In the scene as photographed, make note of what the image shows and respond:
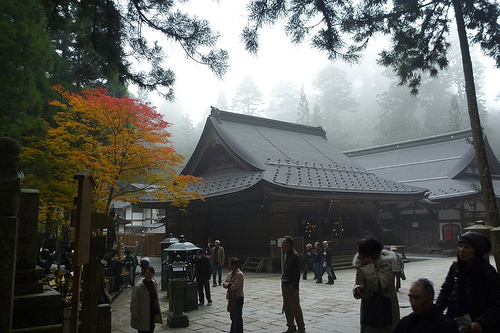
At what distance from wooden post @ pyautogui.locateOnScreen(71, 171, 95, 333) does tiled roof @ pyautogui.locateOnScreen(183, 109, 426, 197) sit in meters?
10.9

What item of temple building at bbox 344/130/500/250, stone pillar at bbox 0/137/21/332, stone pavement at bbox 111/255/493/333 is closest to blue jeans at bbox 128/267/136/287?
stone pavement at bbox 111/255/493/333

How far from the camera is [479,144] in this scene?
261 inches

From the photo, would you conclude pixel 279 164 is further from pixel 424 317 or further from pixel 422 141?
pixel 422 141

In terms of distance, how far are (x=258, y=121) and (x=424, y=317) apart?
70.2 ft

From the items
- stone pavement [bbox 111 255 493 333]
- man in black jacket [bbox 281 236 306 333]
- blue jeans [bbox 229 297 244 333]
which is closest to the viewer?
blue jeans [bbox 229 297 244 333]

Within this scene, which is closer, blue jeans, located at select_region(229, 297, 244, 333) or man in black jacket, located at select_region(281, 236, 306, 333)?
blue jeans, located at select_region(229, 297, 244, 333)

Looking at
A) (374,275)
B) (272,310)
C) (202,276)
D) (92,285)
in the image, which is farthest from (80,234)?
(202,276)

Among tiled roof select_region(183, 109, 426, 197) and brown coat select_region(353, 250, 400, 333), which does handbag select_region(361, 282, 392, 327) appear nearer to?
brown coat select_region(353, 250, 400, 333)

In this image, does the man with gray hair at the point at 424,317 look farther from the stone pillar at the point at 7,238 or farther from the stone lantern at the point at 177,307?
the stone lantern at the point at 177,307

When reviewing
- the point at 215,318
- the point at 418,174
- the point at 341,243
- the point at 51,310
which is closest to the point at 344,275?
the point at 341,243

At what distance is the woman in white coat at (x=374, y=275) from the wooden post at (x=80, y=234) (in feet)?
8.96

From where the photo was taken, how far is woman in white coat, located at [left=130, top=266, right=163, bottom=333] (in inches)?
209

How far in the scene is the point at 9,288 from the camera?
336 centimetres

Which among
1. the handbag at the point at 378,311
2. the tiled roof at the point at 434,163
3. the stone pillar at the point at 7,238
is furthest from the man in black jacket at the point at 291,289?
the tiled roof at the point at 434,163
